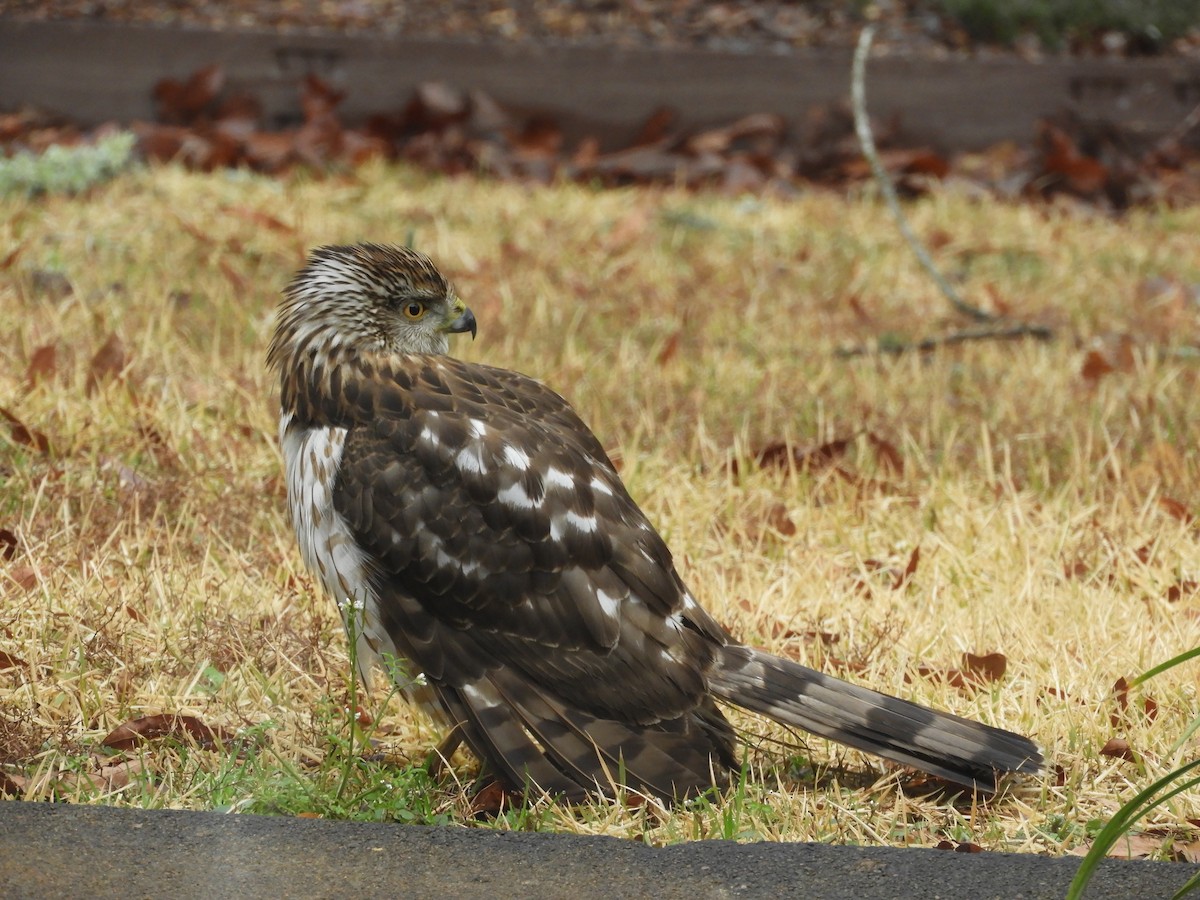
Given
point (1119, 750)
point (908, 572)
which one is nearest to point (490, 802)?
point (1119, 750)

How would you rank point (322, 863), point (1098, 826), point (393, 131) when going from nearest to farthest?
point (322, 863) → point (1098, 826) → point (393, 131)

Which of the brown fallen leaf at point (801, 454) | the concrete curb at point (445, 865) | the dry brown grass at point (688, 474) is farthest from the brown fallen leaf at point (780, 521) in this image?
the concrete curb at point (445, 865)

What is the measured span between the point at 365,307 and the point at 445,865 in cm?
148

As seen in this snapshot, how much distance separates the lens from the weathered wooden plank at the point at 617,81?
8945mm

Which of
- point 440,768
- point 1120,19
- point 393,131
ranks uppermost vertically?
point 1120,19

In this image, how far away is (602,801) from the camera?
3.19m

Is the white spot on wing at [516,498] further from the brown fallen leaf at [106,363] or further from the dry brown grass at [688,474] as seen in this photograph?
the brown fallen leaf at [106,363]

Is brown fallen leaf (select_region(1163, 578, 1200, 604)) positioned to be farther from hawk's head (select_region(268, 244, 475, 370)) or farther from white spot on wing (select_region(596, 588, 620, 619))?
hawk's head (select_region(268, 244, 475, 370))

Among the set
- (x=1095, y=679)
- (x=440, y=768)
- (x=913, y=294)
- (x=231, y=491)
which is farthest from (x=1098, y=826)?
(x=913, y=294)

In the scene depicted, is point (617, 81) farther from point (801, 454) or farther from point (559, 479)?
point (559, 479)

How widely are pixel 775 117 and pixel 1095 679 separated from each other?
6236mm

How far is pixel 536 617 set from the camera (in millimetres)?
3334

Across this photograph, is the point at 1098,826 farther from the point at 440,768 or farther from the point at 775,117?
the point at 775,117

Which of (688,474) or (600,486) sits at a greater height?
(600,486)
